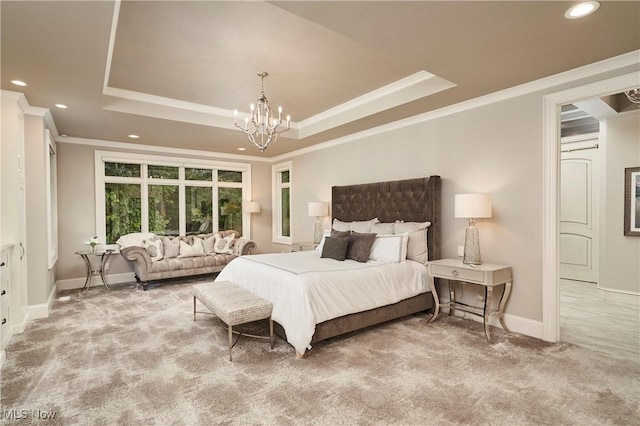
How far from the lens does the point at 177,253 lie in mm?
5922

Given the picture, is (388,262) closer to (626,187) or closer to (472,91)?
(472,91)

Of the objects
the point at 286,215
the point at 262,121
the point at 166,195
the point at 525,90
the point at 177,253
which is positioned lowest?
the point at 177,253

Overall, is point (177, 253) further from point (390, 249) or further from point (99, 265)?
point (390, 249)

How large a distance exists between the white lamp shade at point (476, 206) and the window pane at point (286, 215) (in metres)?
4.34

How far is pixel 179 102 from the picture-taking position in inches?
179

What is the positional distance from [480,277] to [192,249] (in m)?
4.70

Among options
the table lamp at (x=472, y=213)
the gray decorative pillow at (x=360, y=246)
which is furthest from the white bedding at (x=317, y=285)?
the table lamp at (x=472, y=213)

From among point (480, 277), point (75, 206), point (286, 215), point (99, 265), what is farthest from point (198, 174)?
point (480, 277)

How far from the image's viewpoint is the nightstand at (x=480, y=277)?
3.24m

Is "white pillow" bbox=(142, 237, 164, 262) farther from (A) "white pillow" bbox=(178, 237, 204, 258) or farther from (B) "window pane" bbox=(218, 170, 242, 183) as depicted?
(B) "window pane" bbox=(218, 170, 242, 183)

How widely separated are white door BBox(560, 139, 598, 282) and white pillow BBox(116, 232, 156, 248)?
7295mm

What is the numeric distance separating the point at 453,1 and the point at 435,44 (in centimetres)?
52

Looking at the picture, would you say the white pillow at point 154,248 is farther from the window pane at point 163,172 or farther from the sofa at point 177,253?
the window pane at point 163,172

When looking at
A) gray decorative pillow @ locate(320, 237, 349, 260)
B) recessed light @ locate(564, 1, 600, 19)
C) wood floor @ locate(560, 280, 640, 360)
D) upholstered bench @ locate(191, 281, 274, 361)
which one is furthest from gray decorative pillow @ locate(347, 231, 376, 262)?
recessed light @ locate(564, 1, 600, 19)
